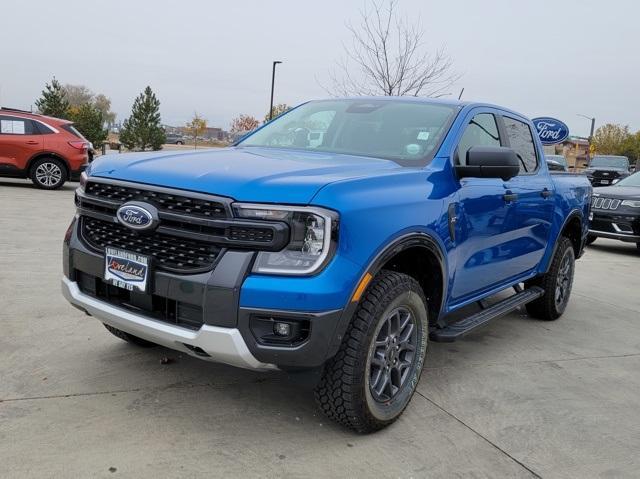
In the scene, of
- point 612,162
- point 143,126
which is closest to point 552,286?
point 612,162

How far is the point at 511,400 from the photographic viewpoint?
362 cm

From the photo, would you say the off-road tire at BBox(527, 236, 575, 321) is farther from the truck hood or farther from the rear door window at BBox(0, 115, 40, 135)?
the rear door window at BBox(0, 115, 40, 135)

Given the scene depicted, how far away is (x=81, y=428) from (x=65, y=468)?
0.36 meters

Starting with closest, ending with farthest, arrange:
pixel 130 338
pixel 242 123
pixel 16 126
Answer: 1. pixel 130 338
2. pixel 16 126
3. pixel 242 123

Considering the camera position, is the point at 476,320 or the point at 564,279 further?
the point at 564,279

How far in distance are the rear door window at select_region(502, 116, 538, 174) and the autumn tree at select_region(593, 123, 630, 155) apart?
236 ft

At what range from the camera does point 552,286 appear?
5395 millimetres

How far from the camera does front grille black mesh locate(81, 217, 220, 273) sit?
2.65 metres

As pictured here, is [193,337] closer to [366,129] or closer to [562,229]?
[366,129]

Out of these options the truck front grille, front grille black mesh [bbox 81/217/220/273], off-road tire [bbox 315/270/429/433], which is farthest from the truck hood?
the truck front grille

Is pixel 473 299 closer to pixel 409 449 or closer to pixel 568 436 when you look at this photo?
pixel 568 436

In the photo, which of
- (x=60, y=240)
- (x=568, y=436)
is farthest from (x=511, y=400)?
(x=60, y=240)

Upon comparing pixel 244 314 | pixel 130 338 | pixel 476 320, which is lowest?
pixel 130 338

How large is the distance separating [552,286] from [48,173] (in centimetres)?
1120
